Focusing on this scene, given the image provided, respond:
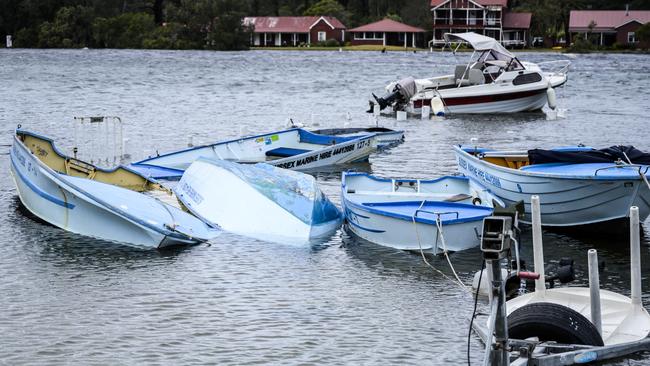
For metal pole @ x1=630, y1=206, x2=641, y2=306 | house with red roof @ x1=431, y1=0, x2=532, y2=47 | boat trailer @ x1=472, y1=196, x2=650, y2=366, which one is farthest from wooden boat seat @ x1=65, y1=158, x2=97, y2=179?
house with red roof @ x1=431, y1=0, x2=532, y2=47

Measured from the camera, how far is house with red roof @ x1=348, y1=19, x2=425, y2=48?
5896 inches

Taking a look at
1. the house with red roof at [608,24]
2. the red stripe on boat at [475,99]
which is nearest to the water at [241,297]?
the red stripe on boat at [475,99]

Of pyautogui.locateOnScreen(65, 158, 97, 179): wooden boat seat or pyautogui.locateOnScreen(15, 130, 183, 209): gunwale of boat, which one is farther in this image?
pyautogui.locateOnScreen(65, 158, 97, 179): wooden boat seat

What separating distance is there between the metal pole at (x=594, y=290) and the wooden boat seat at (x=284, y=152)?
16019 mm

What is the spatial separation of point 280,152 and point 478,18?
121210 mm

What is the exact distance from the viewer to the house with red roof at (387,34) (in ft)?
491

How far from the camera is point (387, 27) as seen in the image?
491ft

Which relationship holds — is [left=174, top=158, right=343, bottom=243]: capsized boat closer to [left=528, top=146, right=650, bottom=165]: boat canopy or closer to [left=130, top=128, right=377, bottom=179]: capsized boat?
[left=528, top=146, right=650, bottom=165]: boat canopy

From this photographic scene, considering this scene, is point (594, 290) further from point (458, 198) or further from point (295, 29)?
point (295, 29)

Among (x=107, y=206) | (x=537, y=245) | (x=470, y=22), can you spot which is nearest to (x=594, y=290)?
(x=537, y=245)

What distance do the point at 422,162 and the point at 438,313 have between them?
15293 millimetres

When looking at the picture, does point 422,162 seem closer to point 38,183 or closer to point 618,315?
point 38,183

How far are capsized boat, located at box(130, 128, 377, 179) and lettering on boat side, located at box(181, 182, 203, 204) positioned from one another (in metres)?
3.48

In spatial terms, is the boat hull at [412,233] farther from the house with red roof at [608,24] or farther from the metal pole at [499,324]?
the house with red roof at [608,24]
